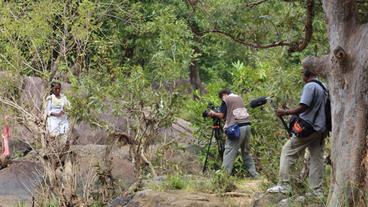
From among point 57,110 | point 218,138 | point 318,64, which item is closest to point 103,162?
point 57,110

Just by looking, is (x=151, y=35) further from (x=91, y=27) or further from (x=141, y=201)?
(x=141, y=201)

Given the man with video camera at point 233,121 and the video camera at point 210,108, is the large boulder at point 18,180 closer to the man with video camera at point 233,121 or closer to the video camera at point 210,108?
the video camera at point 210,108

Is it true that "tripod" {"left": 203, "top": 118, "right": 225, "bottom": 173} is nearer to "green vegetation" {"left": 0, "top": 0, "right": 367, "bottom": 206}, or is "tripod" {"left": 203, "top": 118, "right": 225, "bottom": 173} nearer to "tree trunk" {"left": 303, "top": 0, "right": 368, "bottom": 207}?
"green vegetation" {"left": 0, "top": 0, "right": 367, "bottom": 206}

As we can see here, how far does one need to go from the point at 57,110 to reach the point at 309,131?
5.56 metres

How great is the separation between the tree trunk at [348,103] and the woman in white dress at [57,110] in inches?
227

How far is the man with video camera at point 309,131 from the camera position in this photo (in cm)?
842

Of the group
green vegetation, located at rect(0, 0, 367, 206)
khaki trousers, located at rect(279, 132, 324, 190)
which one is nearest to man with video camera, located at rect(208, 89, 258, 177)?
green vegetation, located at rect(0, 0, 367, 206)

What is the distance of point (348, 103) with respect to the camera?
7234 millimetres

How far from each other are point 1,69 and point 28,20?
133 centimetres

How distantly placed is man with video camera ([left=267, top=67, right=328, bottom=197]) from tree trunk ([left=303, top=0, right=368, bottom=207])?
828mm

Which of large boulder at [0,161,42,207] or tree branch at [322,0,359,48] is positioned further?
large boulder at [0,161,42,207]

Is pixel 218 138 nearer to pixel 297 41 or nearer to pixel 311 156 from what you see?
pixel 297 41

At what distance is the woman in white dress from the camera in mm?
12016

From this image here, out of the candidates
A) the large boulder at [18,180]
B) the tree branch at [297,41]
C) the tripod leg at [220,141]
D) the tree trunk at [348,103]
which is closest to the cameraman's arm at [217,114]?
the tripod leg at [220,141]
